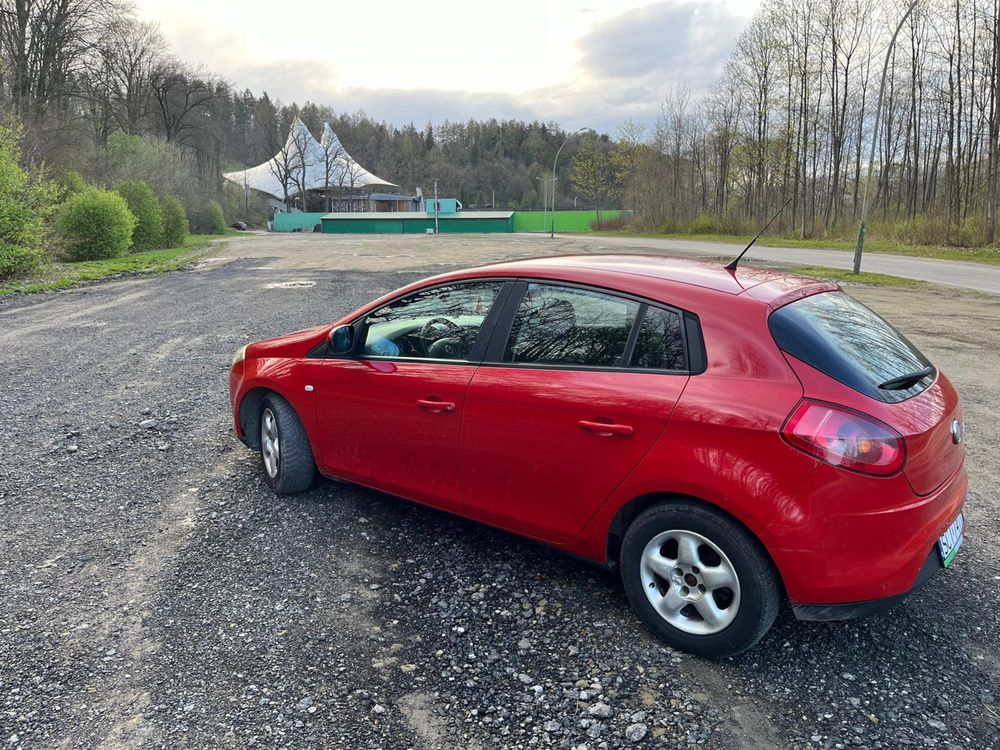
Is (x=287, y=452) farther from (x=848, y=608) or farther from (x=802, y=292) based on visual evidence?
(x=848, y=608)

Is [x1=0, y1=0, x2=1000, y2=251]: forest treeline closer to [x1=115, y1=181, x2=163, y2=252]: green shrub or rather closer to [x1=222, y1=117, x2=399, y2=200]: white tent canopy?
[x1=115, y1=181, x2=163, y2=252]: green shrub

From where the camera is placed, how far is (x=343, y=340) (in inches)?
159

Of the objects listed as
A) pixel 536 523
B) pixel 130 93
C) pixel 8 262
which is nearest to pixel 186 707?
pixel 536 523

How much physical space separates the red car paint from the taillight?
0.10 ft

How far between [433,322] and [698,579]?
6.38 feet

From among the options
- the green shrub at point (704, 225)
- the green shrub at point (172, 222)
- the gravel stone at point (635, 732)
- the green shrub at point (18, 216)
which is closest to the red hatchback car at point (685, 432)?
the gravel stone at point (635, 732)

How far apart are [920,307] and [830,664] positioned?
45.7ft

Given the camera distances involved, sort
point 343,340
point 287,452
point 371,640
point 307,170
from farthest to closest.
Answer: point 307,170, point 287,452, point 343,340, point 371,640

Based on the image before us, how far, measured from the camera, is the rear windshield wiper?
2740 mm

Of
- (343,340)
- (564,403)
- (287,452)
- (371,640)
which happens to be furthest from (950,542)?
Result: (287,452)

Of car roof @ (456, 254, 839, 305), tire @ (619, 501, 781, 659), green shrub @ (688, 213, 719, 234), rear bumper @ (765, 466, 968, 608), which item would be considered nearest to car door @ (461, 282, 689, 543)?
car roof @ (456, 254, 839, 305)

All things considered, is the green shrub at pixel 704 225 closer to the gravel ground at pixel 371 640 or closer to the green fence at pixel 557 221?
the green fence at pixel 557 221

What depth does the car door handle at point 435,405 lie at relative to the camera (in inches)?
137

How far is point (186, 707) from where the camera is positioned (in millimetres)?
2605
